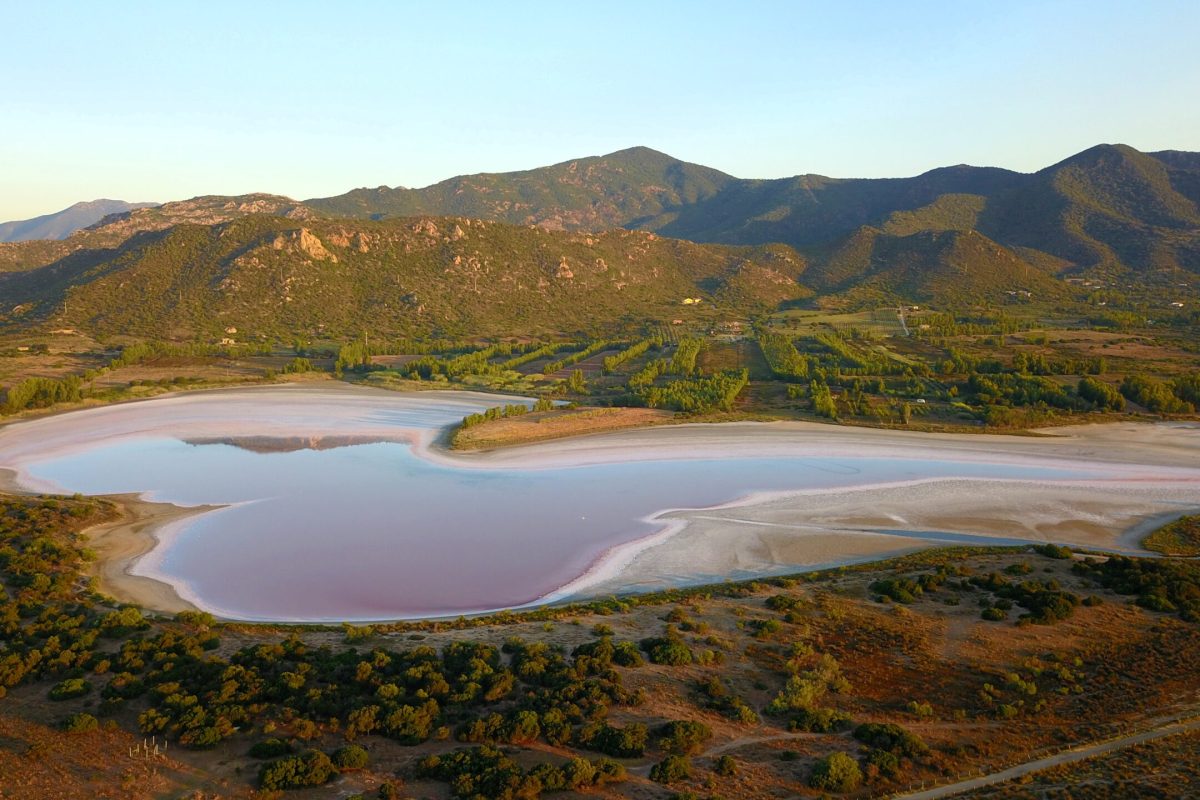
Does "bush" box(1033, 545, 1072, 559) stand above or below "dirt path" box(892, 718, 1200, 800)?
below

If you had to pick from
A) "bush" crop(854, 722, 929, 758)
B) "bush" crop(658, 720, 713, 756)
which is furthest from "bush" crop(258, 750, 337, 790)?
"bush" crop(854, 722, 929, 758)

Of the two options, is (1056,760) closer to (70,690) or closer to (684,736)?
(684,736)

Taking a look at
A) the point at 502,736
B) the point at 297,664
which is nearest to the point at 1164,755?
the point at 502,736

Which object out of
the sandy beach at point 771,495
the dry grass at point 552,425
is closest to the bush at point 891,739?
the sandy beach at point 771,495

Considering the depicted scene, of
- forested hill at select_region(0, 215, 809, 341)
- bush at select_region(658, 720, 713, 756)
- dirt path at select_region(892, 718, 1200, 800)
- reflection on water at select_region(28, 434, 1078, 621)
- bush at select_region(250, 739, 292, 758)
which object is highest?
forested hill at select_region(0, 215, 809, 341)

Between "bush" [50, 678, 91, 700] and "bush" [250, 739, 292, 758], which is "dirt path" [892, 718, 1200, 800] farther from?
"bush" [50, 678, 91, 700]

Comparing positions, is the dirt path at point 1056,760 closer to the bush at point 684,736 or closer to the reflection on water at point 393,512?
the bush at point 684,736
